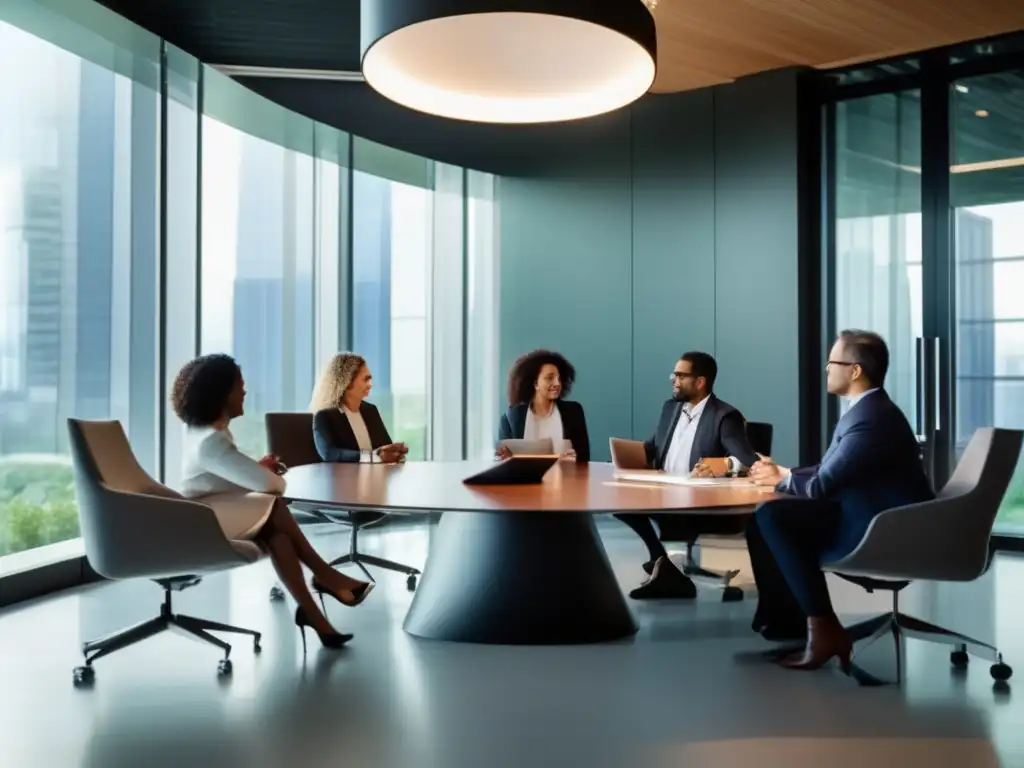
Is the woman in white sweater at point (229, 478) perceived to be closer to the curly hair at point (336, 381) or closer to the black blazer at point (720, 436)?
the curly hair at point (336, 381)

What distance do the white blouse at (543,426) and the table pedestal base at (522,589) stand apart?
1.47 metres

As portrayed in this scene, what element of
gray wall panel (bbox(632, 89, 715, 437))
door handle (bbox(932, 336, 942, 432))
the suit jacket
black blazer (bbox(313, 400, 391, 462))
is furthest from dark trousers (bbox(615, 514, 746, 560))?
gray wall panel (bbox(632, 89, 715, 437))

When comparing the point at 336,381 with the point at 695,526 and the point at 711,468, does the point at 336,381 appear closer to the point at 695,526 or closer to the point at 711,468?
the point at 695,526

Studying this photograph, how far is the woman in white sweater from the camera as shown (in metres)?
4.08

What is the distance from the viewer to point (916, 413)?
719 centimetres

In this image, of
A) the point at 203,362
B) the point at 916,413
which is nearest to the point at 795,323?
the point at 916,413

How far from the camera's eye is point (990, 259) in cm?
701

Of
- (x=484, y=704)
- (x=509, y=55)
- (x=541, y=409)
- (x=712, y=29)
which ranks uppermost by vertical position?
(x=712, y=29)

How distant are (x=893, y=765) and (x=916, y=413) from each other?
15.2ft

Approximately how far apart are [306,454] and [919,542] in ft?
10.8

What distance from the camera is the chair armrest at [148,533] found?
3691 millimetres

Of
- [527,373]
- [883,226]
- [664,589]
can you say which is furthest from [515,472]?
[883,226]

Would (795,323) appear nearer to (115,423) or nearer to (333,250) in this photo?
(333,250)

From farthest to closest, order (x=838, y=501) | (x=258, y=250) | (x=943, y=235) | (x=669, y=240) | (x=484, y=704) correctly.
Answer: (x=669, y=240)
(x=258, y=250)
(x=943, y=235)
(x=838, y=501)
(x=484, y=704)
